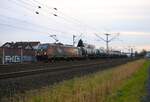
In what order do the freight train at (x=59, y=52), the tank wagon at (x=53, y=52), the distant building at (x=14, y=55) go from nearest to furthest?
1. the tank wagon at (x=53, y=52)
2. the freight train at (x=59, y=52)
3. the distant building at (x=14, y=55)

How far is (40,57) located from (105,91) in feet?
142

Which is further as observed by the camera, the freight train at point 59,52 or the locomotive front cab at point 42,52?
the freight train at point 59,52

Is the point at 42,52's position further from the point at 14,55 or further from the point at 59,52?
the point at 14,55

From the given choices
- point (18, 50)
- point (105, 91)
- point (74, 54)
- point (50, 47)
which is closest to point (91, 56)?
point (74, 54)

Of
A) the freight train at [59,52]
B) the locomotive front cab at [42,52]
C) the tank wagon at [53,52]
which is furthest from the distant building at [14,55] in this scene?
the freight train at [59,52]

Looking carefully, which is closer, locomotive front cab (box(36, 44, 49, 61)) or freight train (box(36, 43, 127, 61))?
locomotive front cab (box(36, 44, 49, 61))

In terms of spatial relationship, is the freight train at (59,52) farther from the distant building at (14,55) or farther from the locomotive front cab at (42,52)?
the distant building at (14,55)

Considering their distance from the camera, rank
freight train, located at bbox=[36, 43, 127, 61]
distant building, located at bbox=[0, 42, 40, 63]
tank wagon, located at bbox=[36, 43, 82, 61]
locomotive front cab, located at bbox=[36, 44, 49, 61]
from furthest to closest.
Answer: distant building, located at bbox=[0, 42, 40, 63] → freight train, located at bbox=[36, 43, 127, 61] → tank wagon, located at bbox=[36, 43, 82, 61] → locomotive front cab, located at bbox=[36, 44, 49, 61]

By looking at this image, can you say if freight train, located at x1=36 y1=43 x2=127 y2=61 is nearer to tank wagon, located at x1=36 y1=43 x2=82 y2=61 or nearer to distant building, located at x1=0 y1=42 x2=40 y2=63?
tank wagon, located at x1=36 y1=43 x2=82 y2=61

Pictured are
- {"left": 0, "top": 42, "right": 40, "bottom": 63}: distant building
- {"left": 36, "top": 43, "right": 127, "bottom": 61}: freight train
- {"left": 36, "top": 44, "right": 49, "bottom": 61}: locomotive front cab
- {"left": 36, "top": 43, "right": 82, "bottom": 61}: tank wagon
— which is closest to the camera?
{"left": 36, "top": 44, "right": 49, "bottom": 61}: locomotive front cab

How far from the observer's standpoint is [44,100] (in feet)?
45.6

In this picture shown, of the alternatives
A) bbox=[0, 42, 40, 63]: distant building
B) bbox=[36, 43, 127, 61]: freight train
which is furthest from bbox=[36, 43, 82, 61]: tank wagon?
bbox=[0, 42, 40, 63]: distant building

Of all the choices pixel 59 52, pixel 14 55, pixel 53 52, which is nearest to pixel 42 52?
pixel 53 52

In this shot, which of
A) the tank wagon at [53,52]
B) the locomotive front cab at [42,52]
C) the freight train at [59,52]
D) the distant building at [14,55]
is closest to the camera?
the locomotive front cab at [42,52]
